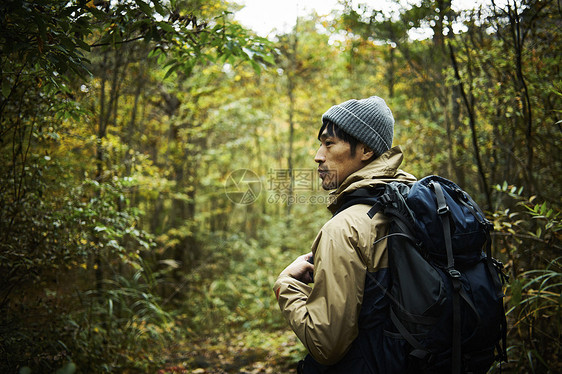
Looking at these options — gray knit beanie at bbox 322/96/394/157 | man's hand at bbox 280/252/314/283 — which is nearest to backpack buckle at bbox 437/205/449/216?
gray knit beanie at bbox 322/96/394/157

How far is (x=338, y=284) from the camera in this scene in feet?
5.12

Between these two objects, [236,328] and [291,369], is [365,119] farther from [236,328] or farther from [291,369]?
[236,328]

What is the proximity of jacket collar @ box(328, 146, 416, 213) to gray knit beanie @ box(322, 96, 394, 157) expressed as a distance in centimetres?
9

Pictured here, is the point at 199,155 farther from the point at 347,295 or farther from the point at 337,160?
the point at 347,295

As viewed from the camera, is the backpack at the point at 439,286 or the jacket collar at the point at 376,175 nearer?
the backpack at the point at 439,286

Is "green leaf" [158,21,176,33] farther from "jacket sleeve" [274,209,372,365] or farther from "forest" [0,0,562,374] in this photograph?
"jacket sleeve" [274,209,372,365]

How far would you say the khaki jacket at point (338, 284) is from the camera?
153 centimetres

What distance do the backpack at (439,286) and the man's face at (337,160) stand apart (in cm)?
39

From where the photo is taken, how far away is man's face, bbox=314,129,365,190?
2.04 meters

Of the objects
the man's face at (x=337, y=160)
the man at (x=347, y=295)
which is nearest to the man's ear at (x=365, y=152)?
the man's face at (x=337, y=160)

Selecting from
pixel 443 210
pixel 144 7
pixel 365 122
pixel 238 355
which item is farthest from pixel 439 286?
pixel 238 355

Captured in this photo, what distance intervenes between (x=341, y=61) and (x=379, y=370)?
9824mm

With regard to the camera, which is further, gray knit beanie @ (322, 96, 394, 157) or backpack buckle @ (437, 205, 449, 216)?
gray knit beanie @ (322, 96, 394, 157)

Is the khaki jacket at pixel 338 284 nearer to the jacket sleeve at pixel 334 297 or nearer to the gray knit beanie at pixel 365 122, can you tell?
the jacket sleeve at pixel 334 297
